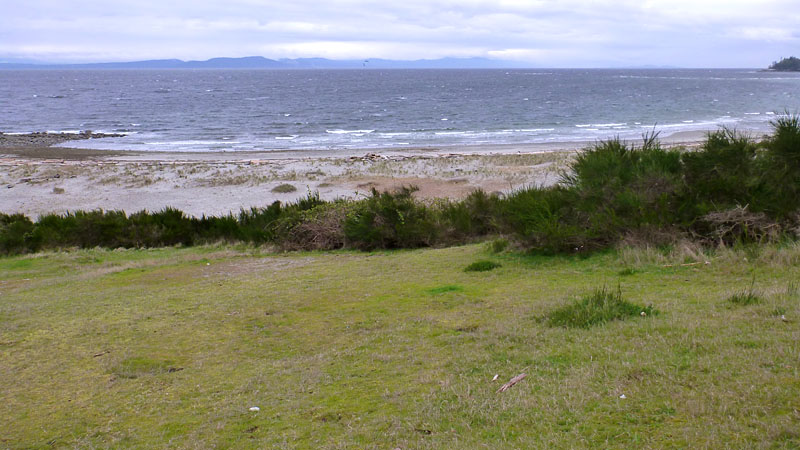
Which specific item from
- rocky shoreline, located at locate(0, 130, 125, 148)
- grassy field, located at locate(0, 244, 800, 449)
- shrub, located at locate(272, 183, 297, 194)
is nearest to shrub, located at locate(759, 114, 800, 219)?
grassy field, located at locate(0, 244, 800, 449)

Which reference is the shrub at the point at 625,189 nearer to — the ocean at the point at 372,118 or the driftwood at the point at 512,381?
the driftwood at the point at 512,381

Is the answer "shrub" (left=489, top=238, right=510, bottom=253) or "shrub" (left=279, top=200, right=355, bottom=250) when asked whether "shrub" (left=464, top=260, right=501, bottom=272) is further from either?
"shrub" (left=279, top=200, right=355, bottom=250)

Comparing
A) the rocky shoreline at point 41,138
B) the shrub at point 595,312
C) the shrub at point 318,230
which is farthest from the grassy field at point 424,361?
the rocky shoreline at point 41,138

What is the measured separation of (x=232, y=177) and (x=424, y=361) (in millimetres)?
28971

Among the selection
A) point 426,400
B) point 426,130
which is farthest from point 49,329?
point 426,130

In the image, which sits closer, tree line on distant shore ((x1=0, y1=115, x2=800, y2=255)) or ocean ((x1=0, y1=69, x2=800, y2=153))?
tree line on distant shore ((x1=0, y1=115, x2=800, y2=255))

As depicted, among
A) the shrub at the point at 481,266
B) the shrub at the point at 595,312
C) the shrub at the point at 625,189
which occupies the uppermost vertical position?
the shrub at the point at 625,189

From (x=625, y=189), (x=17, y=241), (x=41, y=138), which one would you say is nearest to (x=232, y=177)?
(x=17, y=241)

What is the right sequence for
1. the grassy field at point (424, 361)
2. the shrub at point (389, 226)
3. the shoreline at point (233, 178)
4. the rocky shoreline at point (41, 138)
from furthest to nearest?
the rocky shoreline at point (41, 138) → the shoreline at point (233, 178) → the shrub at point (389, 226) → the grassy field at point (424, 361)

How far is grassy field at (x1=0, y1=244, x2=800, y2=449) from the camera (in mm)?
4234

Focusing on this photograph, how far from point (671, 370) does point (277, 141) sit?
52.4 meters

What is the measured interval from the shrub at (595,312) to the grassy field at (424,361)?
0.55ft

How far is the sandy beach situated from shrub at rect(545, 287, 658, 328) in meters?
16.4

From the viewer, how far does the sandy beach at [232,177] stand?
2766 cm
